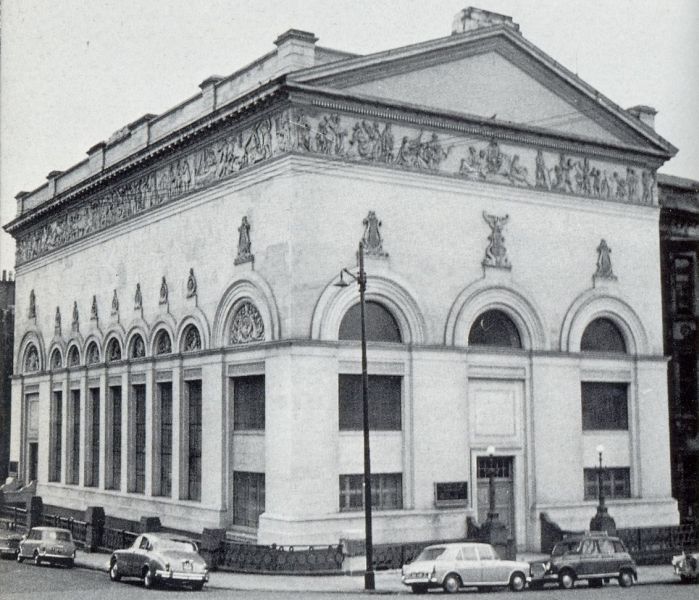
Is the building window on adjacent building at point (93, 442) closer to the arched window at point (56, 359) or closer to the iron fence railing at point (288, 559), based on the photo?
the arched window at point (56, 359)

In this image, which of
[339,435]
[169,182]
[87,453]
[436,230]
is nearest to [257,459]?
[339,435]

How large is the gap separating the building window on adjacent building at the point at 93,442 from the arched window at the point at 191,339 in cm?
994

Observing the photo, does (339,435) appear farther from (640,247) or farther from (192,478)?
(640,247)

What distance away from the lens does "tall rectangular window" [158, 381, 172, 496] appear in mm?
41688

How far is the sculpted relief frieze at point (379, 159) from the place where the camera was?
35094 mm

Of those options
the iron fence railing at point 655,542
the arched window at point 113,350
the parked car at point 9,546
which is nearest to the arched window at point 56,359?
the arched window at point 113,350

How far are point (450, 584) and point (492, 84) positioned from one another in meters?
19.2

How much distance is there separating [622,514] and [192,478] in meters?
16.0

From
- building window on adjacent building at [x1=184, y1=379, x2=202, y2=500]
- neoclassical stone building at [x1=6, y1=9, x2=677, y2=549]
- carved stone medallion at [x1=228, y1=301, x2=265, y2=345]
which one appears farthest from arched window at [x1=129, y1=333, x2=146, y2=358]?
carved stone medallion at [x1=228, y1=301, x2=265, y2=345]

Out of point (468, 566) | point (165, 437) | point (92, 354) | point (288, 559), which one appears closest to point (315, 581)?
point (288, 559)

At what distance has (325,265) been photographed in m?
34.5

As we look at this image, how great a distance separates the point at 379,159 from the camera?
3597 cm

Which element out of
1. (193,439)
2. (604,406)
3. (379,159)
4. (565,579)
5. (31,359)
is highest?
(379,159)

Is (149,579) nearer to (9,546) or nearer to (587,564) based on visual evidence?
(9,546)
